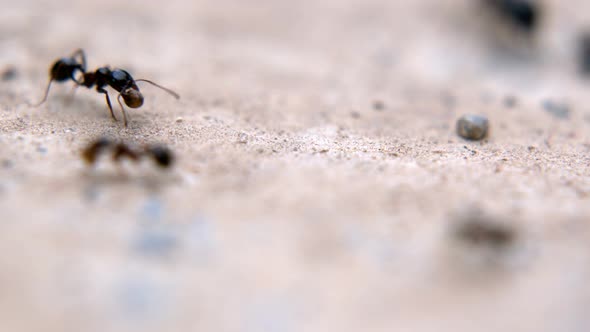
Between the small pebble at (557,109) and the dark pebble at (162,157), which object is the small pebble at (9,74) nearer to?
the dark pebble at (162,157)

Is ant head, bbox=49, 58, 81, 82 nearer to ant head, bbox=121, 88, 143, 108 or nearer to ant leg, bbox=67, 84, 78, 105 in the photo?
ant leg, bbox=67, 84, 78, 105

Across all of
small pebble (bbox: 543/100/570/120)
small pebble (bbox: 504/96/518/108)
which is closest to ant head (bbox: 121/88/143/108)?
small pebble (bbox: 504/96/518/108)

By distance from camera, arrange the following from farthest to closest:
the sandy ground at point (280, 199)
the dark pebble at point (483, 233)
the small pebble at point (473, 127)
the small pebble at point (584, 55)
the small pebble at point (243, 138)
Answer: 1. the small pebble at point (584, 55)
2. the small pebble at point (473, 127)
3. the small pebble at point (243, 138)
4. the dark pebble at point (483, 233)
5. the sandy ground at point (280, 199)

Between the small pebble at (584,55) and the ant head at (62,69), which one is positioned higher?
the small pebble at (584,55)

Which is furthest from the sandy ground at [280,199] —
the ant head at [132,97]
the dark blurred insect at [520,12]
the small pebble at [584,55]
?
the dark blurred insect at [520,12]

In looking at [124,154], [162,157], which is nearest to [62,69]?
[124,154]

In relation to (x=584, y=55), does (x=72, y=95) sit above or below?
below

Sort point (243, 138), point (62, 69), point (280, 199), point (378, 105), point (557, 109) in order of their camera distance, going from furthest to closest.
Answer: point (557, 109), point (378, 105), point (62, 69), point (243, 138), point (280, 199)

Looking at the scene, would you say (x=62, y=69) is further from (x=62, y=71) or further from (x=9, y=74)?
(x=9, y=74)
